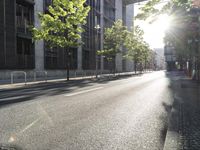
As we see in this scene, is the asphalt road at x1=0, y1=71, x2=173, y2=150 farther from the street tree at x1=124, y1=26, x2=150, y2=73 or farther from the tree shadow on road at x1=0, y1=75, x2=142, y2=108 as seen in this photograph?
the street tree at x1=124, y1=26, x2=150, y2=73

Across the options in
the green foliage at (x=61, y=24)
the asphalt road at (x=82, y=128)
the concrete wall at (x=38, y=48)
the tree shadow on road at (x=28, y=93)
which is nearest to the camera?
the asphalt road at (x=82, y=128)

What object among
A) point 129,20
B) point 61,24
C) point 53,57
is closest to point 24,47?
point 53,57

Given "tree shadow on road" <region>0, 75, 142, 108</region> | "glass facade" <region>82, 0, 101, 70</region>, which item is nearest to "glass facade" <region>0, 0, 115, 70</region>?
"glass facade" <region>82, 0, 101, 70</region>

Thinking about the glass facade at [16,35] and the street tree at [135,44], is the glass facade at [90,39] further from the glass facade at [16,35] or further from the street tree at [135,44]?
the glass facade at [16,35]

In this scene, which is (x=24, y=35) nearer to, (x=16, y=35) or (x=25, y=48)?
(x=16, y=35)

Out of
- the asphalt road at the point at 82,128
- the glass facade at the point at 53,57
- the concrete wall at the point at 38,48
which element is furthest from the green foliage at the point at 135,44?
the asphalt road at the point at 82,128

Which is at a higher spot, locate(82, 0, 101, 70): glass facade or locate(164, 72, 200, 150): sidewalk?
locate(82, 0, 101, 70): glass facade

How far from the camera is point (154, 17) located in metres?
19.0

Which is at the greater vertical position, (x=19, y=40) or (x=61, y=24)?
(x=61, y=24)

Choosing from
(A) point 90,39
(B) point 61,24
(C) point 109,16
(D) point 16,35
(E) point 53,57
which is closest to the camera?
(B) point 61,24

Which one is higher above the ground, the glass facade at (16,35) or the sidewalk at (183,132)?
the glass facade at (16,35)

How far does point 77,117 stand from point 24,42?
2502 cm

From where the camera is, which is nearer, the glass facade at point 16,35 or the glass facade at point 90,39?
the glass facade at point 16,35

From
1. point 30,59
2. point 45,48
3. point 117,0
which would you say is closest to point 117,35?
point 45,48
